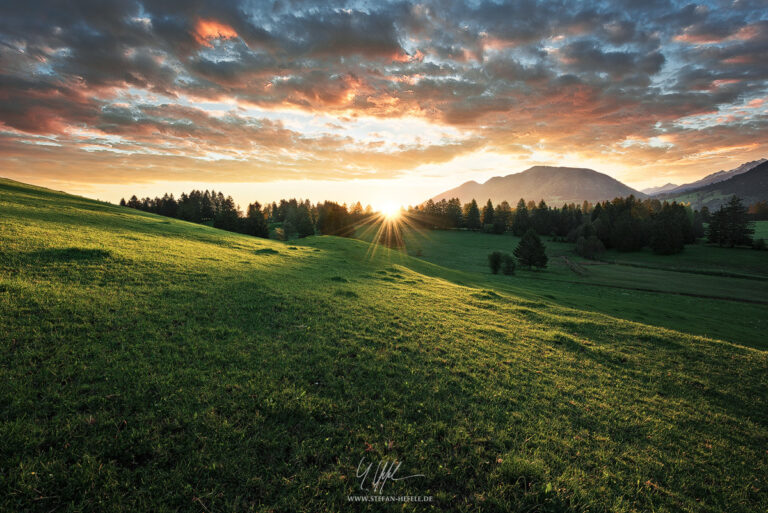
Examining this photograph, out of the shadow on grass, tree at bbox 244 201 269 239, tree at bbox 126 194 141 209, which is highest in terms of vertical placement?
tree at bbox 126 194 141 209

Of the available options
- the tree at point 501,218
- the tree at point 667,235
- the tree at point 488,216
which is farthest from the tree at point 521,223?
the tree at point 667,235

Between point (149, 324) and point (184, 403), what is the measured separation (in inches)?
168

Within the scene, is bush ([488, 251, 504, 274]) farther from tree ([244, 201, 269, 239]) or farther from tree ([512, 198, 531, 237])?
tree ([244, 201, 269, 239])

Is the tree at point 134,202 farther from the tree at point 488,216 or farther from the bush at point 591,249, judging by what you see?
the bush at point 591,249

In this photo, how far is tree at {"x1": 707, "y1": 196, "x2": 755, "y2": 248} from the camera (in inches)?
3236

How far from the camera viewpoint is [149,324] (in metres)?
8.45

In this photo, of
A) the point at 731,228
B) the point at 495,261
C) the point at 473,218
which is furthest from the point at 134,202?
the point at 731,228

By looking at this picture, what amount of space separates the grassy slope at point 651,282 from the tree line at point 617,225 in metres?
5.13

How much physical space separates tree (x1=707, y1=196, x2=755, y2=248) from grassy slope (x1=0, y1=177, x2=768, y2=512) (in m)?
114

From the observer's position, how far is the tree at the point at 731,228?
8219 centimetres

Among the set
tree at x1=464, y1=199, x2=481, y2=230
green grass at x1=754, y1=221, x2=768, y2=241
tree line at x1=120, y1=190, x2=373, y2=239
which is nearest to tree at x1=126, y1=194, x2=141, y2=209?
tree line at x1=120, y1=190, x2=373, y2=239

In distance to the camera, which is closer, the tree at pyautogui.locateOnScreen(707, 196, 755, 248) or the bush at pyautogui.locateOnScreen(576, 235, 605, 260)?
the bush at pyautogui.locateOnScreen(576, 235, 605, 260)

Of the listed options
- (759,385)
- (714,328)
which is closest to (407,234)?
(714,328)

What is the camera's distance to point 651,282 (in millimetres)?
49688
